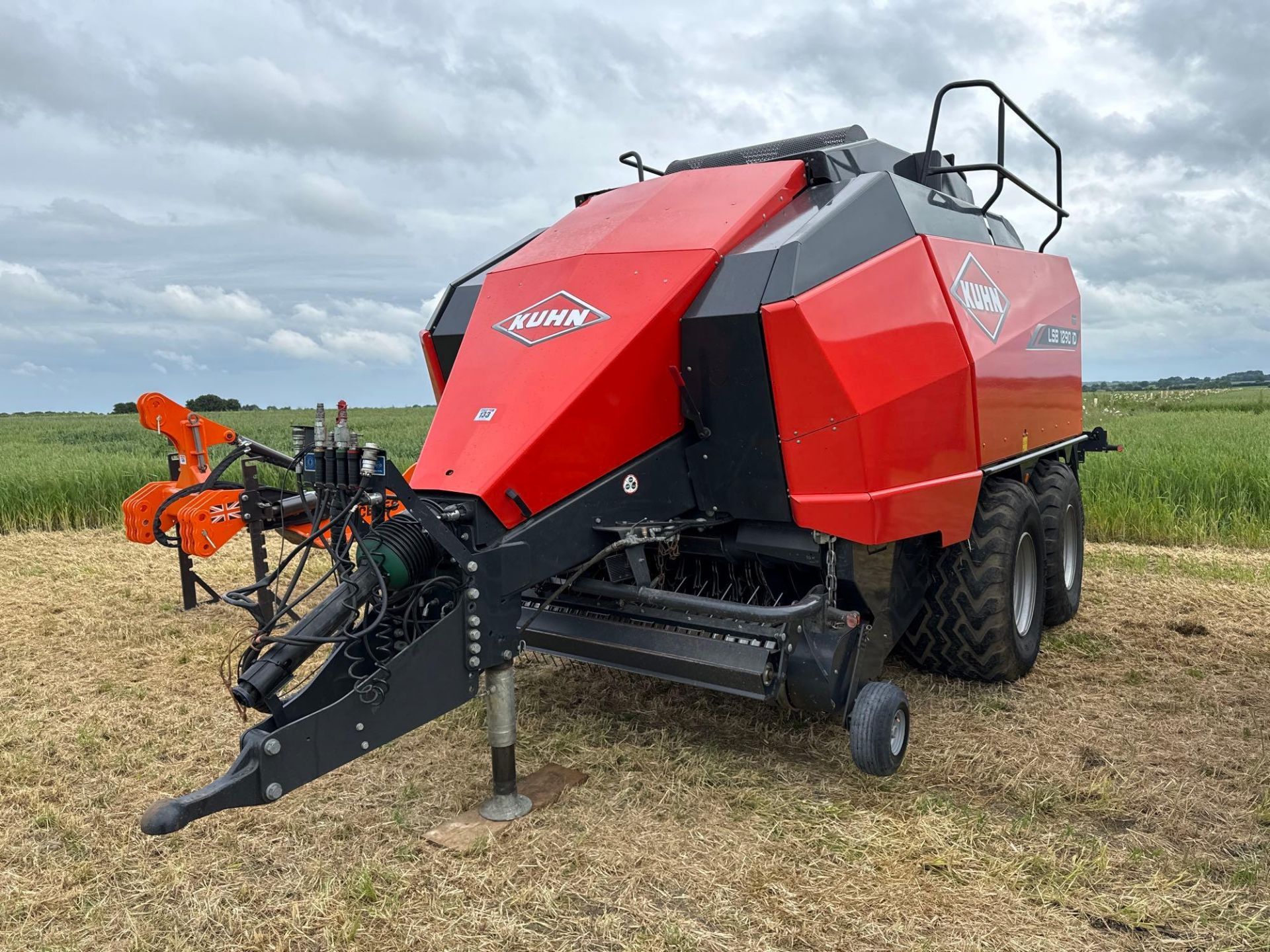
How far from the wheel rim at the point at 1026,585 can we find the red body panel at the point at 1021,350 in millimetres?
456

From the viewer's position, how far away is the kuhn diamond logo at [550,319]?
3.31m

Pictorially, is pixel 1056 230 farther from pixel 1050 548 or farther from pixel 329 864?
pixel 329 864

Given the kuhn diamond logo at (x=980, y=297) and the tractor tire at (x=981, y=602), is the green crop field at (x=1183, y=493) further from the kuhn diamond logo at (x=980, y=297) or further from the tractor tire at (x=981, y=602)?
the kuhn diamond logo at (x=980, y=297)

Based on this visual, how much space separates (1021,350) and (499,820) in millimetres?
3002

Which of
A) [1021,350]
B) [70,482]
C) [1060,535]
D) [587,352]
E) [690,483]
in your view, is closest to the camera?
[587,352]

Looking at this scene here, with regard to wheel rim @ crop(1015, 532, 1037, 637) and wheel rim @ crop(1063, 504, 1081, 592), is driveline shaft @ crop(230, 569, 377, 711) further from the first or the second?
wheel rim @ crop(1063, 504, 1081, 592)

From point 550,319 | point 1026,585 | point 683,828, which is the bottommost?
point 683,828

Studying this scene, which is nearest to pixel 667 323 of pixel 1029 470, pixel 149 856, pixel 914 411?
pixel 914 411

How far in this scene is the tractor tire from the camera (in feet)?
13.2

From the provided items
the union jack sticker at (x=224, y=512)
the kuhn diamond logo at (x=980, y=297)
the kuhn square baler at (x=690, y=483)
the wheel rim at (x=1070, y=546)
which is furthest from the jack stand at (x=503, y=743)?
the wheel rim at (x=1070, y=546)

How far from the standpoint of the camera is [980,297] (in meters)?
4.01

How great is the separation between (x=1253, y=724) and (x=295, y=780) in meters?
3.76

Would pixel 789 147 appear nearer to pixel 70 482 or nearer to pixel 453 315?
pixel 453 315

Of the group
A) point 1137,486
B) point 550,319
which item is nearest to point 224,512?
point 550,319
